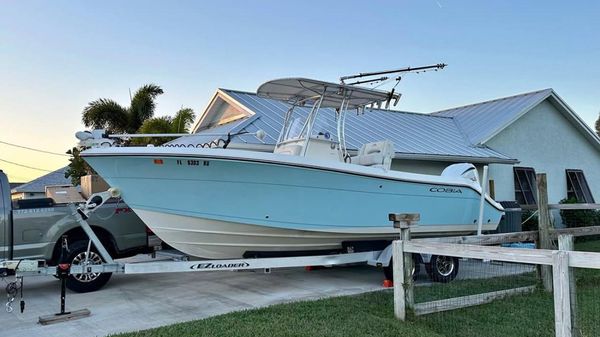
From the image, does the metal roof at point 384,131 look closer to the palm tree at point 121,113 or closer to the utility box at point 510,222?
the utility box at point 510,222

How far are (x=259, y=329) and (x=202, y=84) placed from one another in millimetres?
11986

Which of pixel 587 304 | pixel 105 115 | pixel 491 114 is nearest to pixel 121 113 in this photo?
pixel 105 115

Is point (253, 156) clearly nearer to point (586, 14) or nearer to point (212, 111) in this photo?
point (212, 111)

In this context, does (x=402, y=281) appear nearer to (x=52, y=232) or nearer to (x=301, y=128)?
(x=301, y=128)

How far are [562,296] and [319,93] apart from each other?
4915mm

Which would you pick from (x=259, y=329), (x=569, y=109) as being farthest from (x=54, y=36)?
(x=569, y=109)

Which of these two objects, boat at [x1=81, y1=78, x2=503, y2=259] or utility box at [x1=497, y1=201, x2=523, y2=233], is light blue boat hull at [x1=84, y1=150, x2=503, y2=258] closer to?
boat at [x1=81, y1=78, x2=503, y2=259]

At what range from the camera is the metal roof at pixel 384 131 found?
12039 millimetres

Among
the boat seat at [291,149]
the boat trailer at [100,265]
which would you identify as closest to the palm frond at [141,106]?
the boat seat at [291,149]

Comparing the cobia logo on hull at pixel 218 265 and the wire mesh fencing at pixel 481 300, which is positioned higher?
the cobia logo on hull at pixel 218 265

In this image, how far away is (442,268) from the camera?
8.34 metres

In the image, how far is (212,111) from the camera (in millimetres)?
15039

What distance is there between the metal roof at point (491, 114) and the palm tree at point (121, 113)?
644 inches

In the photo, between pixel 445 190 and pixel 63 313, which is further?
pixel 445 190
